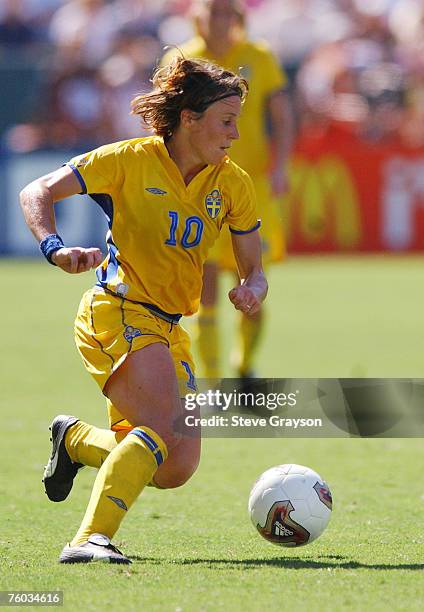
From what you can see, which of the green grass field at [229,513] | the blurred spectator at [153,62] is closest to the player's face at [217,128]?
the green grass field at [229,513]

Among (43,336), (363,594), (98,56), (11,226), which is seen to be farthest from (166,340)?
(98,56)

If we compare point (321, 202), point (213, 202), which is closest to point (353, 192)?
point (321, 202)

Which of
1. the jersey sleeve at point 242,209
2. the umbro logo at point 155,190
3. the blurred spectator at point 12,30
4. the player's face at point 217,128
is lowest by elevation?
the blurred spectator at point 12,30

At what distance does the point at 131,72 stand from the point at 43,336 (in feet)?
25.0

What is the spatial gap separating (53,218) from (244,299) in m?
0.80

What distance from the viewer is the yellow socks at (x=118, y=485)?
468 centimetres

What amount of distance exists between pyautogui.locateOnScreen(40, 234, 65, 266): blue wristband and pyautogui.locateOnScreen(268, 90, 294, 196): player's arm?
4.55 meters

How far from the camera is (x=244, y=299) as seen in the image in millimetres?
5016

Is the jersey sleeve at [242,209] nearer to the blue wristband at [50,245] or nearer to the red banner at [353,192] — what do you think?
the blue wristband at [50,245]

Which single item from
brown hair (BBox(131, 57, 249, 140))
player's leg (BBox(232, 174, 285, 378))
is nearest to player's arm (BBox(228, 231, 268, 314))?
brown hair (BBox(131, 57, 249, 140))

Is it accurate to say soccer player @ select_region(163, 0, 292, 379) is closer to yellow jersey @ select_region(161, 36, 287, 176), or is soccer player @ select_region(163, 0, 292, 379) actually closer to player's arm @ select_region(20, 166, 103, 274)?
yellow jersey @ select_region(161, 36, 287, 176)

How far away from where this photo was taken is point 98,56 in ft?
64.5

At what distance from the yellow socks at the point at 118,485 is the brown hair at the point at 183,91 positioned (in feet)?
4.56

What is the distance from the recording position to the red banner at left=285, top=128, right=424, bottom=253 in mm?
18359
